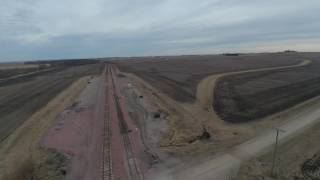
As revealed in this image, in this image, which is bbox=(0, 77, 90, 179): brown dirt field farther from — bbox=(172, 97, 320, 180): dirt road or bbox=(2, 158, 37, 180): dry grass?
bbox=(172, 97, 320, 180): dirt road

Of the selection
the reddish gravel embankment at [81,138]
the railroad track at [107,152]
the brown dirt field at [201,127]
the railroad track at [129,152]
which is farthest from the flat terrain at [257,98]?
the reddish gravel embankment at [81,138]

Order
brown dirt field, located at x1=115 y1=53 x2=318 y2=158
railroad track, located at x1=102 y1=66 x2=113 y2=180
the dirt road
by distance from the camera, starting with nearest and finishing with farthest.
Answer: the dirt road, railroad track, located at x1=102 y1=66 x2=113 y2=180, brown dirt field, located at x1=115 y1=53 x2=318 y2=158

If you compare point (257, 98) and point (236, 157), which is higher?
point (236, 157)

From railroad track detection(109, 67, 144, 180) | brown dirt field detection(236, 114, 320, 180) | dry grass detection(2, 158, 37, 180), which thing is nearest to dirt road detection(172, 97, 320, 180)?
brown dirt field detection(236, 114, 320, 180)

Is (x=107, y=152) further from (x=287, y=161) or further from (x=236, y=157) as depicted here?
(x=287, y=161)

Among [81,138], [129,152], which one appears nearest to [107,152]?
[129,152]

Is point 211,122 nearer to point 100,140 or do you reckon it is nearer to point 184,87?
point 100,140

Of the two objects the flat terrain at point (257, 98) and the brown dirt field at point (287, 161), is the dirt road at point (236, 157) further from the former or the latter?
the flat terrain at point (257, 98)
